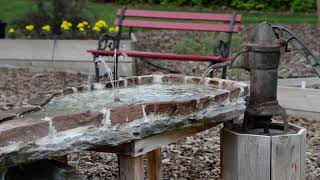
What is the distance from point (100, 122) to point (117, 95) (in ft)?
2.44

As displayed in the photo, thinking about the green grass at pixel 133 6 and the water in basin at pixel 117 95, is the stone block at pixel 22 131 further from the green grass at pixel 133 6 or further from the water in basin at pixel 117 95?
the green grass at pixel 133 6

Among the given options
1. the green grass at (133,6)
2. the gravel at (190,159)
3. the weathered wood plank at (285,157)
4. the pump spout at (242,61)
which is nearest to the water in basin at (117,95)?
the pump spout at (242,61)

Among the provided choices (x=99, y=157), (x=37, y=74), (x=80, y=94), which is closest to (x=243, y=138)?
(x=80, y=94)

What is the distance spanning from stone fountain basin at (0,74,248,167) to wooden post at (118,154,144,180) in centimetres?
13

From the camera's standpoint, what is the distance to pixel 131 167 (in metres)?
3.12

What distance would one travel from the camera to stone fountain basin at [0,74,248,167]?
2.64 m

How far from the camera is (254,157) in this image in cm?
343

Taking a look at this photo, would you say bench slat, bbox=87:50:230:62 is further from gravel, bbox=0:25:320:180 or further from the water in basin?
the water in basin

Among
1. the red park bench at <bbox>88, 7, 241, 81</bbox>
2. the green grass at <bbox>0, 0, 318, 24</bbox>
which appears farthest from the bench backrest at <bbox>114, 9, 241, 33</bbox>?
the green grass at <bbox>0, 0, 318, 24</bbox>

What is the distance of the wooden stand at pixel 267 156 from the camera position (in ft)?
11.2

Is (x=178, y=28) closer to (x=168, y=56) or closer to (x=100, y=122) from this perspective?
(x=168, y=56)

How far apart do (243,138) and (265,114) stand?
7.2 inches

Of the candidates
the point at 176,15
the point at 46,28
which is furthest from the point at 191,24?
the point at 46,28

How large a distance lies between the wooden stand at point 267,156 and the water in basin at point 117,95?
0.29 metres
